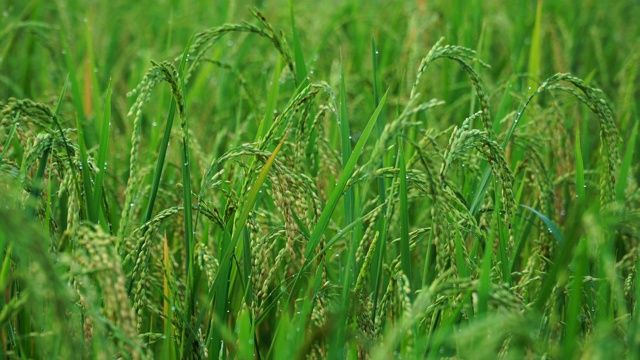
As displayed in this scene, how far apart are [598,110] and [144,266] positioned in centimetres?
104


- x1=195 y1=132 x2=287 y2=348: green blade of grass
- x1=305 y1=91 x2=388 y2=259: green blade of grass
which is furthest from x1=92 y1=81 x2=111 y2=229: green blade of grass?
x1=305 y1=91 x2=388 y2=259: green blade of grass

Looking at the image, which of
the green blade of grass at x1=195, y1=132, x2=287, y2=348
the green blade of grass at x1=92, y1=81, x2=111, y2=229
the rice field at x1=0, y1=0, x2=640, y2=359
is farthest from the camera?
the green blade of grass at x1=92, y1=81, x2=111, y2=229

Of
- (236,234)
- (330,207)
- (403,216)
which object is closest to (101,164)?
(236,234)

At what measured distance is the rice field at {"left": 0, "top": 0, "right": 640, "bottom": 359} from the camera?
1338 mm

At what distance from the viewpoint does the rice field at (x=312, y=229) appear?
1338 mm

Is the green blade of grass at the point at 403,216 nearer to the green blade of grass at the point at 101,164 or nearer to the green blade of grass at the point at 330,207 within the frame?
the green blade of grass at the point at 330,207

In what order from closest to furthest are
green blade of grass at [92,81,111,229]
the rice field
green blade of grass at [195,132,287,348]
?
the rice field < green blade of grass at [195,132,287,348] < green blade of grass at [92,81,111,229]

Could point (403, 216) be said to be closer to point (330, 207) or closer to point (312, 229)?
point (330, 207)

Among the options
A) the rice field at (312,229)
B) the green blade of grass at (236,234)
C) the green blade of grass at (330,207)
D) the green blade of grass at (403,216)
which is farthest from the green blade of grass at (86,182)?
the green blade of grass at (403,216)

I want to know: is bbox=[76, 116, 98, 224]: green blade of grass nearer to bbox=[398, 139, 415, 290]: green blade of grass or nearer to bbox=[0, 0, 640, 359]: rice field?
bbox=[0, 0, 640, 359]: rice field

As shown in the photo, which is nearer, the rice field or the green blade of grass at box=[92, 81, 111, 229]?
Result: the rice field

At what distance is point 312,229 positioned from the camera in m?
1.79

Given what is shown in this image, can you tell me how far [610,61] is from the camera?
401 cm

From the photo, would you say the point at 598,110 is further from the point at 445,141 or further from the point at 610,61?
the point at 610,61
